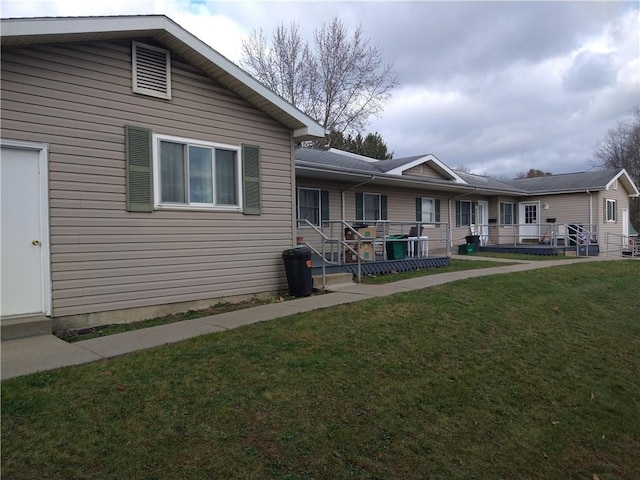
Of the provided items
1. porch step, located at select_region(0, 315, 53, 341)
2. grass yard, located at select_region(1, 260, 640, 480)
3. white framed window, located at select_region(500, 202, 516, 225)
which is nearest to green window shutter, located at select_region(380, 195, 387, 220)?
grass yard, located at select_region(1, 260, 640, 480)

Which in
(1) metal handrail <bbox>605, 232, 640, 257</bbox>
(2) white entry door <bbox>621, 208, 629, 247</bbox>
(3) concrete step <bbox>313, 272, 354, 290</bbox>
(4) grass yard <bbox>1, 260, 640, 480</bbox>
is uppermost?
(2) white entry door <bbox>621, 208, 629, 247</bbox>

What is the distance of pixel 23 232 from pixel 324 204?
8.86m

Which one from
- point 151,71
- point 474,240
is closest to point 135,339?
point 151,71

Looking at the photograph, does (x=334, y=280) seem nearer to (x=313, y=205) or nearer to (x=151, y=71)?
(x=313, y=205)

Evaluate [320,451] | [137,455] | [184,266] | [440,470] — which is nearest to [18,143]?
[184,266]

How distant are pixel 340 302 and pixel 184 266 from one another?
2658mm

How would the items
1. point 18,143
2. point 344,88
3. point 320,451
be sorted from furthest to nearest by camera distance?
1. point 344,88
2. point 18,143
3. point 320,451

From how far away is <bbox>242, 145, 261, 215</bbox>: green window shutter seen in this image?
28.1ft

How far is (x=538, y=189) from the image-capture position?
24.6 m

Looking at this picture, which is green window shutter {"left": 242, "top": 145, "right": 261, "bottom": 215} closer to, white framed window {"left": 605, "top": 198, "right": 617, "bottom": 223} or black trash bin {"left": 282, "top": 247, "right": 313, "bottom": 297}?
black trash bin {"left": 282, "top": 247, "right": 313, "bottom": 297}

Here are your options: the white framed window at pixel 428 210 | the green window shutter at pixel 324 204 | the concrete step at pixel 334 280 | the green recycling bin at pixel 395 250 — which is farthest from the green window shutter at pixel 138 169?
the white framed window at pixel 428 210

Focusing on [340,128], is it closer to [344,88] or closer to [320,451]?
[344,88]

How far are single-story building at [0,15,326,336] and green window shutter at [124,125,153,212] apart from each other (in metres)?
0.02

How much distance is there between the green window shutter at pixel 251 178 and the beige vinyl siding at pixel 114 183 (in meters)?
0.15
